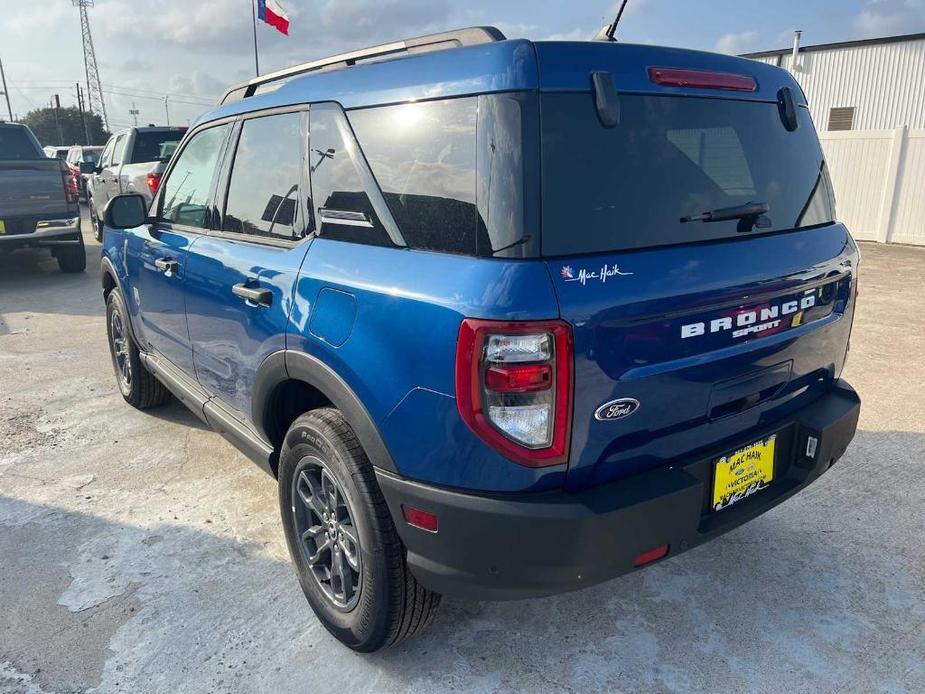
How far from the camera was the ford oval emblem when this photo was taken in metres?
1.87

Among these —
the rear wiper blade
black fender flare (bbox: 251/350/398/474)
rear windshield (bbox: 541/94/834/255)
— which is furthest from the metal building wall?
black fender flare (bbox: 251/350/398/474)

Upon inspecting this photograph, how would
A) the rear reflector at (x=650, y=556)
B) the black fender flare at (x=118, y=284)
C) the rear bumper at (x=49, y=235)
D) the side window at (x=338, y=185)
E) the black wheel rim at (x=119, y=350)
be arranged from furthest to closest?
the rear bumper at (x=49, y=235) → the black wheel rim at (x=119, y=350) → the black fender flare at (x=118, y=284) → the side window at (x=338, y=185) → the rear reflector at (x=650, y=556)

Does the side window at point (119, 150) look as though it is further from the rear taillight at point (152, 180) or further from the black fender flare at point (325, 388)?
the black fender flare at point (325, 388)

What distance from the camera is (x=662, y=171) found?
2053 millimetres

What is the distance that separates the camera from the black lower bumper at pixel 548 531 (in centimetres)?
184

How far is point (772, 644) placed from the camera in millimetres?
2443

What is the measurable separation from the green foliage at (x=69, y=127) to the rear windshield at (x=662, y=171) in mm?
72864

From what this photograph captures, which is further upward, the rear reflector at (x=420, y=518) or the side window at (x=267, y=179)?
the side window at (x=267, y=179)

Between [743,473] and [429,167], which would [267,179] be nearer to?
[429,167]

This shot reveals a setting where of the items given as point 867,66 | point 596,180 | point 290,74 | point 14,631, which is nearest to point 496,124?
point 596,180

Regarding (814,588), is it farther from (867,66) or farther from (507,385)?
(867,66)

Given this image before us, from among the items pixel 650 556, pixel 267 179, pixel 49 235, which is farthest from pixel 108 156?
pixel 650 556

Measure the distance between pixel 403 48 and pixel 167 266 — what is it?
5.71 ft

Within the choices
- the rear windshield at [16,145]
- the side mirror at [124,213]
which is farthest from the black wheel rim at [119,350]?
the rear windshield at [16,145]
